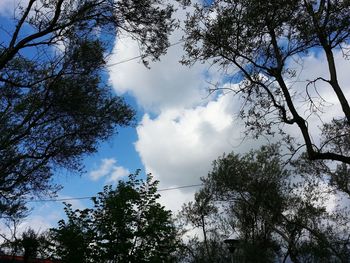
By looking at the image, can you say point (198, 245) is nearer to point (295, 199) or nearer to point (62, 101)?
point (295, 199)

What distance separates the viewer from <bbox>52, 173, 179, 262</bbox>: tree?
12.3m

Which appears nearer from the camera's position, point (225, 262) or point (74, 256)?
point (74, 256)

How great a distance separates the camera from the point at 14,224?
1596 cm

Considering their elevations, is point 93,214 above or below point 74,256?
above

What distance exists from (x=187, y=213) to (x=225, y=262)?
165 inches

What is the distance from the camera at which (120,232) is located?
1252cm

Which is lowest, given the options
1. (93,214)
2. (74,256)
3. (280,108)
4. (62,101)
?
(74,256)

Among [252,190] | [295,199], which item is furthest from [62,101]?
[295,199]

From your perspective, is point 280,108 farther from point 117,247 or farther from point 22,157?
point 22,157

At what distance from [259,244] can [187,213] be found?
5.26 m

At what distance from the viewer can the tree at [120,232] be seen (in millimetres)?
12289

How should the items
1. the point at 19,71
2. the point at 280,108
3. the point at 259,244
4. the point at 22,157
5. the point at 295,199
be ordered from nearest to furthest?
the point at 280,108
the point at 19,71
the point at 22,157
the point at 295,199
the point at 259,244

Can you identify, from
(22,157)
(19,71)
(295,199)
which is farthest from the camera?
(295,199)

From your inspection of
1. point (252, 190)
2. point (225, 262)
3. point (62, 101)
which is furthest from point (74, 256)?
point (225, 262)
